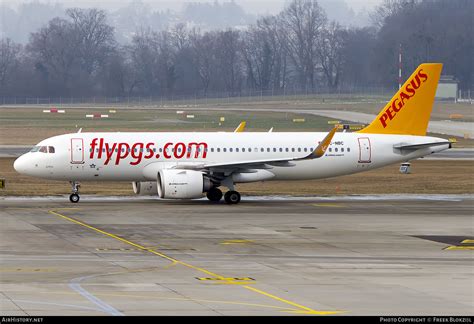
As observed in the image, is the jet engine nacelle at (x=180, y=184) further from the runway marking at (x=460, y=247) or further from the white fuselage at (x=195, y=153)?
the runway marking at (x=460, y=247)

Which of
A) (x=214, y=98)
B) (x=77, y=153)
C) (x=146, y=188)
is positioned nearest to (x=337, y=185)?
(x=146, y=188)

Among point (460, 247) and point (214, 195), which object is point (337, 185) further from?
point (460, 247)

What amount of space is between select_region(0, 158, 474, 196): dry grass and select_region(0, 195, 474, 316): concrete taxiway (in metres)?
5.28

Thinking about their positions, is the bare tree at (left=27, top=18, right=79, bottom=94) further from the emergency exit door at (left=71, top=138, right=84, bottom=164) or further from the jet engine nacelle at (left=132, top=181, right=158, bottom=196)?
the emergency exit door at (left=71, top=138, right=84, bottom=164)

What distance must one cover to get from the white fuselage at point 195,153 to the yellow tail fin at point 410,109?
58 centimetres

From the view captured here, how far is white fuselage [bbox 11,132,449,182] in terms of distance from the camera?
4862cm

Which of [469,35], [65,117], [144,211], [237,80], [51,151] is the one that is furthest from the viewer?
[237,80]

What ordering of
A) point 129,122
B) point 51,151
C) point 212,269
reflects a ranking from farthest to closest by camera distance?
point 129,122
point 51,151
point 212,269

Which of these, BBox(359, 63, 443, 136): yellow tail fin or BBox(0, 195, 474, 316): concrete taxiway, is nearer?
BBox(0, 195, 474, 316): concrete taxiway

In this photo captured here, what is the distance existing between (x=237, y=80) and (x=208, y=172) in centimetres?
15162

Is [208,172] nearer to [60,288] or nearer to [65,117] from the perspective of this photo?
[60,288]

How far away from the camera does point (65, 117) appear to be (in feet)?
424

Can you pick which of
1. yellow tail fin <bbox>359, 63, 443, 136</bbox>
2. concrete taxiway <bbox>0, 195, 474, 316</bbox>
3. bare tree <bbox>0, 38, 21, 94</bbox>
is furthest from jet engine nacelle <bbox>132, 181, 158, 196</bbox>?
bare tree <bbox>0, 38, 21, 94</bbox>

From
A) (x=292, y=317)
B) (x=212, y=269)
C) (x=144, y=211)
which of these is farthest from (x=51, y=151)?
(x=292, y=317)
